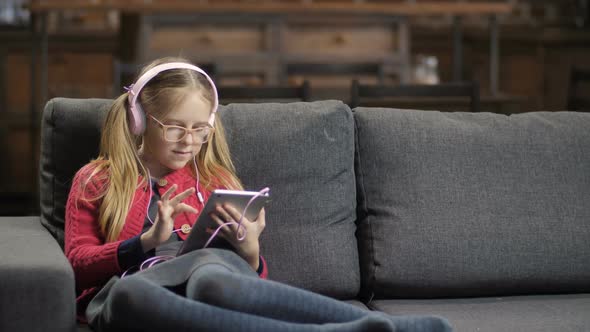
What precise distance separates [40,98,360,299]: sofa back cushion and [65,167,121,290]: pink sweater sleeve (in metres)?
0.17

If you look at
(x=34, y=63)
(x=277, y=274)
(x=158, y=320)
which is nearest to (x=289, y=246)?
(x=277, y=274)

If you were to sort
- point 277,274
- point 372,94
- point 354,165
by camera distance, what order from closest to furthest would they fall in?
point 277,274
point 354,165
point 372,94

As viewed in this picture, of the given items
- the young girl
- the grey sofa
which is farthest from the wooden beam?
the young girl

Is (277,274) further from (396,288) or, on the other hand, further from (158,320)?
(158,320)

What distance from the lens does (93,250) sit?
185 cm

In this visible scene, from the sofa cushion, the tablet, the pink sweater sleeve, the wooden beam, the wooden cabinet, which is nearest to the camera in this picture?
the tablet

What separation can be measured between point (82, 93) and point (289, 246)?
263 centimetres

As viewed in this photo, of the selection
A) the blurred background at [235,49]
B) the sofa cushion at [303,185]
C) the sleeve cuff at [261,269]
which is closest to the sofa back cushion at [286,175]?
the sofa cushion at [303,185]

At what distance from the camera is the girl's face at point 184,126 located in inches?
76.0

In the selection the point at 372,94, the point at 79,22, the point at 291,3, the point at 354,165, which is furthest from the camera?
the point at 79,22

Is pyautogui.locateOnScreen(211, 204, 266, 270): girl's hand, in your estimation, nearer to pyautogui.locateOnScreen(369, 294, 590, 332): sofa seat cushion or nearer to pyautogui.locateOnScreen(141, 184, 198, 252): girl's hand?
pyautogui.locateOnScreen(141, 184, 198, 252): girl's hand

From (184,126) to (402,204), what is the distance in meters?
0.54

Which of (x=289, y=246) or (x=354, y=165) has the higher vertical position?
(x=354, y=165)

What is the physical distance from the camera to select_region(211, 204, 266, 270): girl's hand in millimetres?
1750
